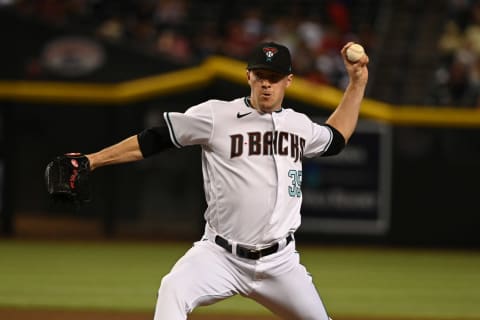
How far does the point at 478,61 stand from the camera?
14125mm

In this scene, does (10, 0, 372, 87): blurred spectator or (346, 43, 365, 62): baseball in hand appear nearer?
(346, 43, 365, 62): baseball in hand

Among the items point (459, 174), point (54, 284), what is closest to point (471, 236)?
point (459, 174)

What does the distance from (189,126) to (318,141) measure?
726 millimetres

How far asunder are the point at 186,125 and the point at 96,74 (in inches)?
418

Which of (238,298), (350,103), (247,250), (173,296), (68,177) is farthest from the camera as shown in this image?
(238,298)

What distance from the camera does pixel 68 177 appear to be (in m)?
4.47

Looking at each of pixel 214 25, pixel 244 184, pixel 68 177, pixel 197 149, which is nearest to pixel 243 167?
pixel 244 184

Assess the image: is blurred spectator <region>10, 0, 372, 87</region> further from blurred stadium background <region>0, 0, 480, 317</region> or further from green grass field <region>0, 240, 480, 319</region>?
green grass field <region>0, 240, 480, 319</region>

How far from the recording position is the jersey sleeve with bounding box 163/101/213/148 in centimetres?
456

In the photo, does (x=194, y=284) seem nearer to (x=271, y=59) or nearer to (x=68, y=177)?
(x=68, y=177)

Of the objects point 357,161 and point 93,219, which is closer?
point 357,161

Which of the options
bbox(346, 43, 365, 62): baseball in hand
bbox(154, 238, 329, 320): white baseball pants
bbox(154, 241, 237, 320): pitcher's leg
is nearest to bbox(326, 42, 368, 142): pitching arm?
bbox(346, 43, 365, 62): baseball in hand

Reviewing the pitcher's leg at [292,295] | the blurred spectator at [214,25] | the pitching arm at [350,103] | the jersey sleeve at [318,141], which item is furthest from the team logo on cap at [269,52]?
the blurred spectator at [214,25]

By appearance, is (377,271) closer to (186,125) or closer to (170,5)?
(186,125)
